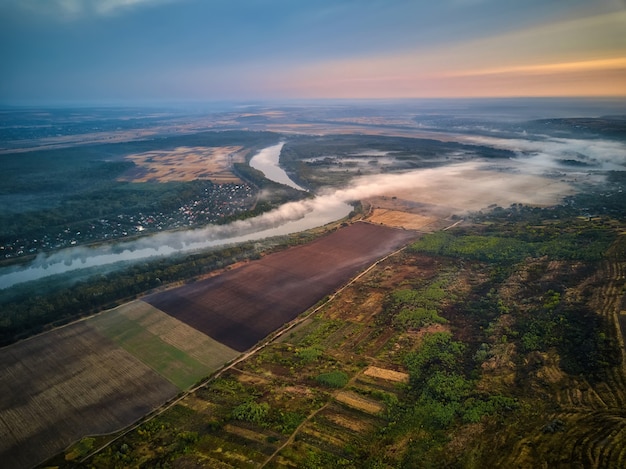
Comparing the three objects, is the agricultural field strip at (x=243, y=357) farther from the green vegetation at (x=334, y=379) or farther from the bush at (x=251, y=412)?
the green vegetation at (x=334, y=379)

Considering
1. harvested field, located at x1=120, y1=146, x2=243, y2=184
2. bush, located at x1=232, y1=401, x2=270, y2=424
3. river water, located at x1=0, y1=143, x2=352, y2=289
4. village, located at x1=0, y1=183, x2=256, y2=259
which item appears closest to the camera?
bush, located at x1=232, y1=401, x2=270, y2=424

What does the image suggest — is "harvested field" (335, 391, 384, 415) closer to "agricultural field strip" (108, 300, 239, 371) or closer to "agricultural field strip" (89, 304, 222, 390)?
"agricultural field strip" (108, 300, 239, 371)

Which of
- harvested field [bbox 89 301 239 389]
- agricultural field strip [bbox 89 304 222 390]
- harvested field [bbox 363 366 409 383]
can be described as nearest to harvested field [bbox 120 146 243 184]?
harvested field [bbox 89 301 239 389]

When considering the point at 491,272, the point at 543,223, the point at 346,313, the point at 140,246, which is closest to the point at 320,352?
the point at 346,313

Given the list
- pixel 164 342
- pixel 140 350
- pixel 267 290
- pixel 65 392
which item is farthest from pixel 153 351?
pixel 267 290

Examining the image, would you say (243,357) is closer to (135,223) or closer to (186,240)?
(186,240)
